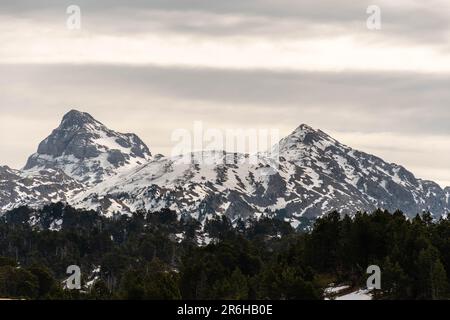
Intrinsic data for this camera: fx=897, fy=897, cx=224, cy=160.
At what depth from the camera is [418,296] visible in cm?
14912

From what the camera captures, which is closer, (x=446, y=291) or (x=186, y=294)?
(x=446, y=291)

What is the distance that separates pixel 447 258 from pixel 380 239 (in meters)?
13.6

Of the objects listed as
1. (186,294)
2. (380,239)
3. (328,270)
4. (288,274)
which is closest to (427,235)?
(380,239)

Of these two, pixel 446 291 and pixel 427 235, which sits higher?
pixel 427 235

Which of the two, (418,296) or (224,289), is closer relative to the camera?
(418,296)
